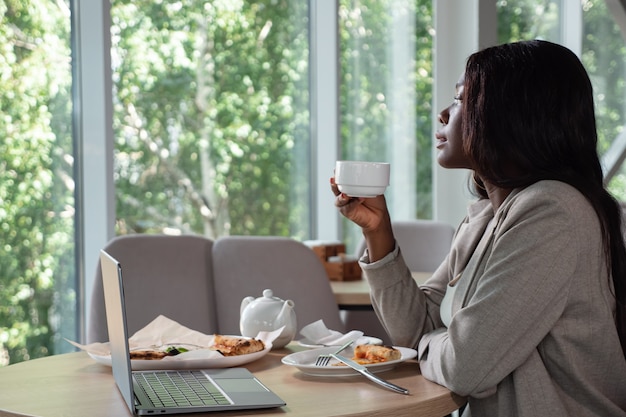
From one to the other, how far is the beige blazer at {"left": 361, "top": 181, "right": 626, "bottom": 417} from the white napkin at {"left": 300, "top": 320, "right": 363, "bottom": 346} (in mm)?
306

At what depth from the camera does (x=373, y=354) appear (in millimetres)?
1597

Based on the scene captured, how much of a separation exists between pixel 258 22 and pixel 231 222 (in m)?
0.98

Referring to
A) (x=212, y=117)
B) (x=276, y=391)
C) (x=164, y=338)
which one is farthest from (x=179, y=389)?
(x=212, y=117)

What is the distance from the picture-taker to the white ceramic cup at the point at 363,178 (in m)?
1.65

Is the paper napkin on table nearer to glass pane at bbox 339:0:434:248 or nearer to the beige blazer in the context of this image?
the beige blazer

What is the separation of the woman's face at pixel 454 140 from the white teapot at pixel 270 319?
49 centimetres

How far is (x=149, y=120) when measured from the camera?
353 centimetres

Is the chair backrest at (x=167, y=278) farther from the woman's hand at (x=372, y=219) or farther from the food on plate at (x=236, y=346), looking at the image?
the woman's hand at (x=372, y=219)

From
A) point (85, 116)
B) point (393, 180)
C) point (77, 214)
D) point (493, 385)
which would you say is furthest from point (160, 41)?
point (493, 385)

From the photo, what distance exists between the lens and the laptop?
1.27m

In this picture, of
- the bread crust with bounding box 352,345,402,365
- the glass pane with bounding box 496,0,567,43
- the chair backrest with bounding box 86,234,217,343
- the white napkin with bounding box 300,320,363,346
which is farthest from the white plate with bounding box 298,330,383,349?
the glass pane with bounding box 496,0,567,43

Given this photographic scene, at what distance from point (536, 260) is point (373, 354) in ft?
1.21

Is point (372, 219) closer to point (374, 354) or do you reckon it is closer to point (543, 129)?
point (374, 354)

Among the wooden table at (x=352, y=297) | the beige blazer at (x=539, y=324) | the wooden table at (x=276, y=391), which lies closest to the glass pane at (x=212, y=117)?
the wooden table at (x=352, y=297)
